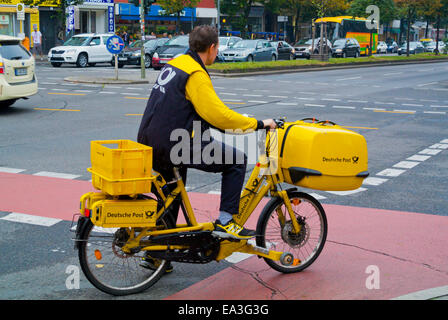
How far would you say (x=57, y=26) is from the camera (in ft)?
157

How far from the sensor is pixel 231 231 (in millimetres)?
4645

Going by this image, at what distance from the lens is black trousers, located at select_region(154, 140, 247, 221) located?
4.51 meters

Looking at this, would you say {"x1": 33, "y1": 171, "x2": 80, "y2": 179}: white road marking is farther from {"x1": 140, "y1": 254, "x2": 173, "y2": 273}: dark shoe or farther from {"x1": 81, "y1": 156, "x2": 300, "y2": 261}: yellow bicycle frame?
{"x1": 81, "y1": 156, "x2": 300, "y2": 261}: yellow bicycle frame

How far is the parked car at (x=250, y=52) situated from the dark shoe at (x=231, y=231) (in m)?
32.6

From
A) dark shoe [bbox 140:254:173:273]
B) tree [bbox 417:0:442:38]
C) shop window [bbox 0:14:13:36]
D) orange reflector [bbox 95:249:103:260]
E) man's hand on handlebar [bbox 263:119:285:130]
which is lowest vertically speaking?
dark shoe [bbox 140:254:173:273]

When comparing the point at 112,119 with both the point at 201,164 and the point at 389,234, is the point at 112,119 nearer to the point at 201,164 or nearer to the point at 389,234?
the point at 389,234

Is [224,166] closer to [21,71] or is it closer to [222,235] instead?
[222,235]

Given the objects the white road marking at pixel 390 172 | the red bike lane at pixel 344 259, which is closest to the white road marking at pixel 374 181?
the white road marking at pixel 390 172

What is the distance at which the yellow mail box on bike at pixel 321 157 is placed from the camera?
4621 mm

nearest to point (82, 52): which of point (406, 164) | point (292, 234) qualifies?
point (406, 164)

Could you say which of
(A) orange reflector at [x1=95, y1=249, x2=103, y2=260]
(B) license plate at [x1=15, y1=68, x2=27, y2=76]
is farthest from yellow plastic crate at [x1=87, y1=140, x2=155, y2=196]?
(B) license plate at [x1=15, y1=68, x2=27, y2=76]

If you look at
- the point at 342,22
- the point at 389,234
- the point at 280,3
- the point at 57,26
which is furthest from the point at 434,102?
the point at 280,3

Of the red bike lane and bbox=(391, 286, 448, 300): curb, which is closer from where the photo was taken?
bbox=(391, 286, 448, 300): curb

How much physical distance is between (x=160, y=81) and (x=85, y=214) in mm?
1021
